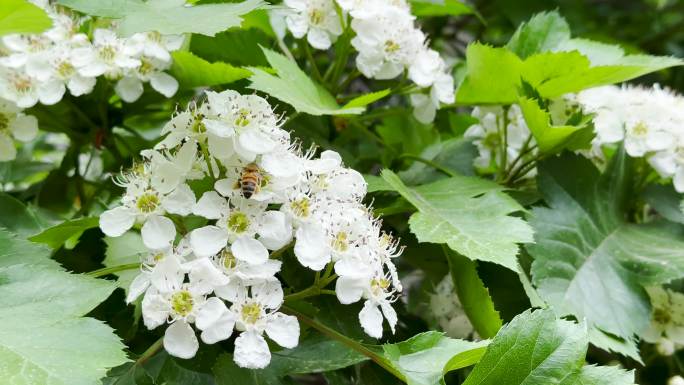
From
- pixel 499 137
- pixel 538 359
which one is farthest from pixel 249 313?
pixel 499 137

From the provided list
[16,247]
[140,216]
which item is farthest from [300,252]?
[16,247]

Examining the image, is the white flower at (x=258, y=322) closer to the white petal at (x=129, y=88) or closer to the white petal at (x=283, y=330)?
the white petal at (x=283, y=330)

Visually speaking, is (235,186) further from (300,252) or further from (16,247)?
(16,247)

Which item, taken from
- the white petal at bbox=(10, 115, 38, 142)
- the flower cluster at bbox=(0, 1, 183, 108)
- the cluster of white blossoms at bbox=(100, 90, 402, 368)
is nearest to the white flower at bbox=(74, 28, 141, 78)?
the flower cluster at bbox=(0, 1, 183, 108)

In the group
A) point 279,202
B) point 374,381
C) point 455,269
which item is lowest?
point 374,381

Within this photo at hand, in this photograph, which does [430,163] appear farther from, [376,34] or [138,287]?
[138,287]

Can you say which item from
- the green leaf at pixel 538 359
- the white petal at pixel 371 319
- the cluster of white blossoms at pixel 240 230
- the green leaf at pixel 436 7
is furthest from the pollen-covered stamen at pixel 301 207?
the green leaf at pixel 436 7
